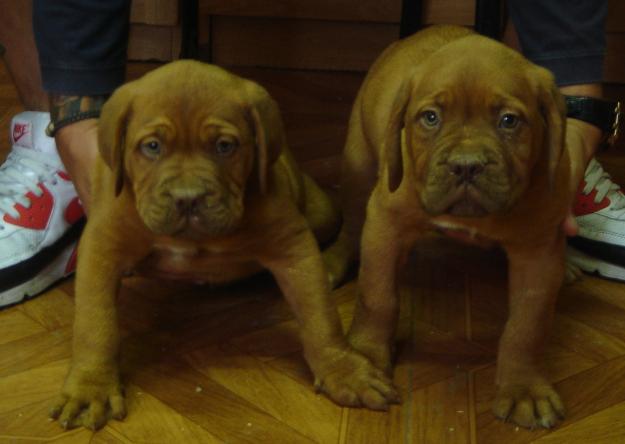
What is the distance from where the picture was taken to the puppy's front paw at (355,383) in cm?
178

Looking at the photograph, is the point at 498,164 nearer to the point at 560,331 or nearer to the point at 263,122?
the point at 263,122

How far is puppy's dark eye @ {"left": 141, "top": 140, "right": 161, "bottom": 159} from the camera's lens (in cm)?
167

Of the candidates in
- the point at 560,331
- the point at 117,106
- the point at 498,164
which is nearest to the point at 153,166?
the point at 117,106

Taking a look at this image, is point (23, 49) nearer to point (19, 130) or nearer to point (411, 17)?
point (19, 130)

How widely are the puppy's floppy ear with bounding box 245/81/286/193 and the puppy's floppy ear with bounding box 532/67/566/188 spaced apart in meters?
0.45

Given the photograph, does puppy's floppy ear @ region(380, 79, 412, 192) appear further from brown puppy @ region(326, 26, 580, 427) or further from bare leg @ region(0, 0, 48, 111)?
bare leg @ region(0, 0, 48, 111)

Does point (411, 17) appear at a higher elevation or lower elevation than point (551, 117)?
lower

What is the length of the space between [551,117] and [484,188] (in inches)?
7.1

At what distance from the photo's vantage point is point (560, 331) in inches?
83.0

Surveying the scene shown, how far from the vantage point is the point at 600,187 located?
8.16 feet

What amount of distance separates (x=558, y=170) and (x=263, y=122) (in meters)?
0.51

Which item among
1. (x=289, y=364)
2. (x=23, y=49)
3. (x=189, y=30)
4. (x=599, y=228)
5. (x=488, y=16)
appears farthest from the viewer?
(x=189, y=30)

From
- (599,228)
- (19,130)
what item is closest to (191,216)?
(19,130)

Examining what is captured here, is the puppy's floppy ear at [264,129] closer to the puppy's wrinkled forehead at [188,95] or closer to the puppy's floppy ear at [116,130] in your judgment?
the puppy's wrinkled forehead at [188,95]
